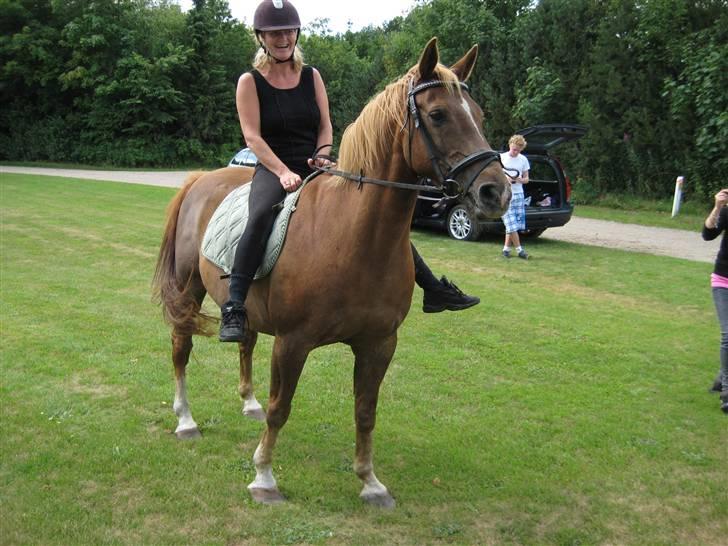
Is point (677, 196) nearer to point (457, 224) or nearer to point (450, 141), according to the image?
point (457, 224)

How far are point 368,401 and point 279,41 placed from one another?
7.85 feet

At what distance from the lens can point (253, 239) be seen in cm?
402

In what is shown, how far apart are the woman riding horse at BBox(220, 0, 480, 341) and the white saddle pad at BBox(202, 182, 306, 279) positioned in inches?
2.6

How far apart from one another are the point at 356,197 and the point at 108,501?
2.48 m

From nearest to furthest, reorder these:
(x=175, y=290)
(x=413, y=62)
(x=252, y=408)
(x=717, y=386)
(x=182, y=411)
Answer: (x=182, y=411) < (x=175, y=290) < (x=252, y=408) < (x=717, y=386) < (x=413, y=62)

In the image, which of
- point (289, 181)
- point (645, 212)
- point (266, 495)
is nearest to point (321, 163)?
point (289, 181)

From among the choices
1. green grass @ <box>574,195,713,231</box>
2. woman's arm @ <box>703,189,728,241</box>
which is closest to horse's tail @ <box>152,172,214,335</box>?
woman's arm @ <box>703,189,728,241</box>

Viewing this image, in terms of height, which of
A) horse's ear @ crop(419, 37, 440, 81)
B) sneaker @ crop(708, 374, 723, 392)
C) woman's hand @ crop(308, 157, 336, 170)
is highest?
horse's ear @ crop(419, 37, 440, 81)

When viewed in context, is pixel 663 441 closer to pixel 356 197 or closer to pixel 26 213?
pixel 356 197

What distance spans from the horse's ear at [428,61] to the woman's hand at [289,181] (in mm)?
1124

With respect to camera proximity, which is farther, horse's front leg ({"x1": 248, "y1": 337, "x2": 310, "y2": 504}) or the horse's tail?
the horse's tail

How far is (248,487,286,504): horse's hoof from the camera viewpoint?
13.6ft

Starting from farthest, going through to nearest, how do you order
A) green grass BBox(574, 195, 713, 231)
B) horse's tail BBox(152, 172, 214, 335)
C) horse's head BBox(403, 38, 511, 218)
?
green grass BBox(574, 195, 713, 231) < horse's tail BBox(152, 172, 214, 335) < horse's head BBox(403, 38, 511, 218)

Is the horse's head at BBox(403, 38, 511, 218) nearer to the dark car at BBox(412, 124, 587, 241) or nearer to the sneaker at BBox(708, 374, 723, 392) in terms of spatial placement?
the sneaker at BBox(708, 374, 723, 392)
